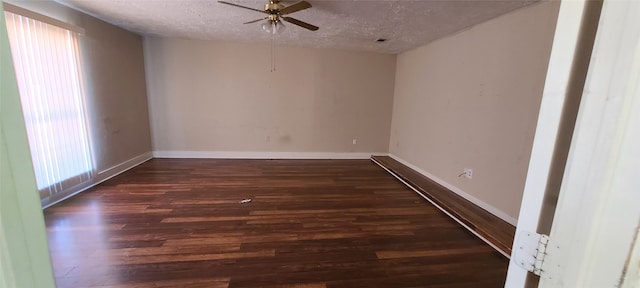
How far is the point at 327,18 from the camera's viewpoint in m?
3.07

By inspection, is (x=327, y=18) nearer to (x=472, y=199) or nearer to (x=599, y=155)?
(x=472, y=199)

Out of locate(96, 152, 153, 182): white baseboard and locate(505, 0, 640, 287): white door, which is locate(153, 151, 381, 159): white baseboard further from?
locate(505, 0, 640, 287): white door

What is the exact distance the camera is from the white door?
393 mm

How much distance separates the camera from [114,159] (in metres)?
3.86

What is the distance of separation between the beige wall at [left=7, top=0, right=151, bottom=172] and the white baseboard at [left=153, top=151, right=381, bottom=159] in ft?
1.57

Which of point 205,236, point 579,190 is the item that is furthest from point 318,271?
point 579,190

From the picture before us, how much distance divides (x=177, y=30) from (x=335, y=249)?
4.01m

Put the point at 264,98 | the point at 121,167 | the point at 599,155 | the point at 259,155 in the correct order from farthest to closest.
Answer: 1. the point at 259,155
2. the point at 264,98
3. the point at 121,167
4. the point at 599,155

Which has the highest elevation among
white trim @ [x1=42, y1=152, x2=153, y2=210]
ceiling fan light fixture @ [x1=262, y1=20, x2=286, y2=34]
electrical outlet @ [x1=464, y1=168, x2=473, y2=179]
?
ceiling fan light fixture @ [x1=262, y1=20, x2=286, y2=34]

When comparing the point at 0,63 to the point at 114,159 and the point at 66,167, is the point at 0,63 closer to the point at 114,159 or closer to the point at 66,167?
the point at 66,167

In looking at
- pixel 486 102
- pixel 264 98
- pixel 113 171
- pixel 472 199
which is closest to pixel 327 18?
pixel 486 102

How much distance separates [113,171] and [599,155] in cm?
498

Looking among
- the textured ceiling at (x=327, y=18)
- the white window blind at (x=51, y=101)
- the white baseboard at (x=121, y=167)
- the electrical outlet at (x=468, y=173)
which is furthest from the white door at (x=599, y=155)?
the white baseboard at (x=121, y=167)

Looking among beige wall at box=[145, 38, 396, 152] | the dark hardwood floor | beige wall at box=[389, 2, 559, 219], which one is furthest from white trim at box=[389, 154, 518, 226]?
beige wall at box=[145, 38, 396, 152]
